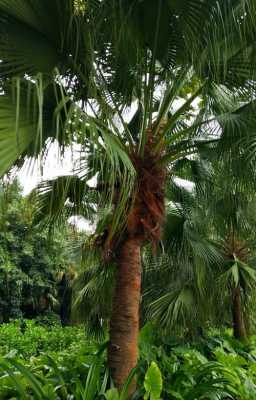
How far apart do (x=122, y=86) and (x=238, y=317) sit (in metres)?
4.57

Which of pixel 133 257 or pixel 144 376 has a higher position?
pixel 133 257

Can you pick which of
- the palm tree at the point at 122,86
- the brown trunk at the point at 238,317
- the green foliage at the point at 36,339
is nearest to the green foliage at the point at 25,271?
the green foliage at the point at 36,339

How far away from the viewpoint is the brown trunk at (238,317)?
686 cm

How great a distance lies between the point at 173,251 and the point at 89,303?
5.58 ft

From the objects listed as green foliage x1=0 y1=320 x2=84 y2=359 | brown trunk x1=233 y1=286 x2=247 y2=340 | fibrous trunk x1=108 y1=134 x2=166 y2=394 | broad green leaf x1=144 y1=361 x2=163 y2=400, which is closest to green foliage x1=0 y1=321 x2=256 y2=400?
broad green leaf x1=144 y1=361 x2=163 y2=400

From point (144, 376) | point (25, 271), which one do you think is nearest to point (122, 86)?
point (144, 376)

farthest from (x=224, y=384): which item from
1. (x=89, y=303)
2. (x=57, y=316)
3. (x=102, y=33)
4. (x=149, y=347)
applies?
(x=57, y=316)

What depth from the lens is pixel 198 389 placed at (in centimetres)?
388

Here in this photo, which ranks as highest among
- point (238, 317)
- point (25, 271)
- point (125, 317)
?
point (25, 271)

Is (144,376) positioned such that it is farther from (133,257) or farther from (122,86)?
(122,86)

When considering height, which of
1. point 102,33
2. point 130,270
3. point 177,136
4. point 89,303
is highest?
point 102,33

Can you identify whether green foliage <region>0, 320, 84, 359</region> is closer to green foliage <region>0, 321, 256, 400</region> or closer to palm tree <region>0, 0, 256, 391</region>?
green foliage <region>0, 321, 256, 400</region>

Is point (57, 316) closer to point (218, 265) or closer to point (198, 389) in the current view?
point (218, 265)

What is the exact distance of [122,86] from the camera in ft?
13.3
